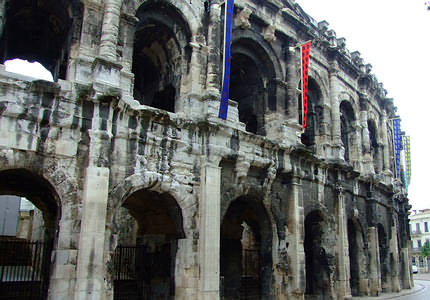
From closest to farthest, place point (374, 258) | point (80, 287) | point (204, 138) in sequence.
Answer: point (80, 287)
point (204, 138)
point (374, 258)

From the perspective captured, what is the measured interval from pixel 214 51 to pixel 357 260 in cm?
981

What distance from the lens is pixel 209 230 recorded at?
33.2 feet

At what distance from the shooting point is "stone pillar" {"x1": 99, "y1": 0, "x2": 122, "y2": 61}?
950 cm

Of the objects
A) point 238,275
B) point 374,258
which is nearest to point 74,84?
point 238,275

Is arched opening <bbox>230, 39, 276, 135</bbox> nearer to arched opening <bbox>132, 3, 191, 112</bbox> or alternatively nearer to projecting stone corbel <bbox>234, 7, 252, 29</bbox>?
projecting stone corbel <bbox>234, 7, 252, 29</bbox>

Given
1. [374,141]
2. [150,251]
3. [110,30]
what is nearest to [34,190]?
[150,251]

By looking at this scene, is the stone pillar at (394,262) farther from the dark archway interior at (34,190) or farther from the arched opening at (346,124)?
the dark archway interior at (34,190)

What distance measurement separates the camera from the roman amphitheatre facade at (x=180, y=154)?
8508mm

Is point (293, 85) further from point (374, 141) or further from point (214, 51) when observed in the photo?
point (374, 141)

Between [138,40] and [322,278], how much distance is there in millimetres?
9378

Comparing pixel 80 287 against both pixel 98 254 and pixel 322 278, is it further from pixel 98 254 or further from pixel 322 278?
pixel 322 278

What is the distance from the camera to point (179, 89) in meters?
11.5

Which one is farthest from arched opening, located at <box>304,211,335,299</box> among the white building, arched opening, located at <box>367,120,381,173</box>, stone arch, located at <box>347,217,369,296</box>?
the white building

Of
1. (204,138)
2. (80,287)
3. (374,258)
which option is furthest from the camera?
(374,258)
